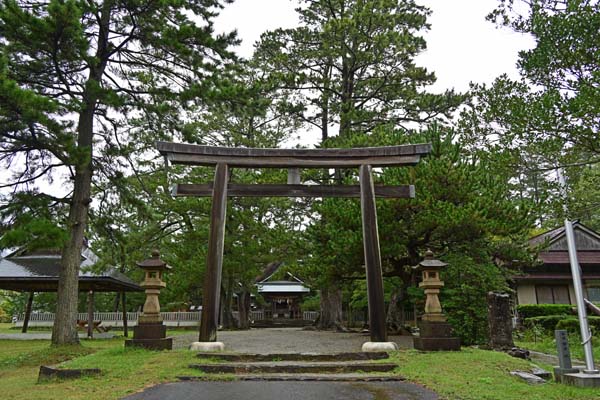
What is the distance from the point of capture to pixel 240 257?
61.9 ft

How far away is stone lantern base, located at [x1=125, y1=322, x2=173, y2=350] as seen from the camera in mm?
8438

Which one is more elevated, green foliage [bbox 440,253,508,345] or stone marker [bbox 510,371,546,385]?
green foliage [bbox 440,253,508,345]

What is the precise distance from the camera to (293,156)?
9617 mm

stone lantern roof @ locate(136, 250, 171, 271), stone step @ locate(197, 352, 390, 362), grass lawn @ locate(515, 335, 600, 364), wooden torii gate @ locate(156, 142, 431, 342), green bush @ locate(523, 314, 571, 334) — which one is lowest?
grass lawn @ locate(515, 335, 600, 364)

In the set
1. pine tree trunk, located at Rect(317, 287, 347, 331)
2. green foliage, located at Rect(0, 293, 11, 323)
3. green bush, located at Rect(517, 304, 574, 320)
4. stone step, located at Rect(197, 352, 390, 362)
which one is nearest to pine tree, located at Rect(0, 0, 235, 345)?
stone step, located at Rect(197, 352, 390, 362)

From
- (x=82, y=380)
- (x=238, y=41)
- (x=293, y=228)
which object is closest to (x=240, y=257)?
(x=293, y=228)

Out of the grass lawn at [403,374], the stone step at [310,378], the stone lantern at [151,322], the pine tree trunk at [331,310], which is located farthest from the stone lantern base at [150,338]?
the pine tree trunk at [331,310]

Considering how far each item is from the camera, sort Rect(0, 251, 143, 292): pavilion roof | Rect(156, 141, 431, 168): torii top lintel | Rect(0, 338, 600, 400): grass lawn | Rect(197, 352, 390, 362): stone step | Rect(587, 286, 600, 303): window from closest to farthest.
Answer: Rect(0, 338, 600, 400): grass lawn < Rect(197, 352, 390, 362): stone step < Rect(156, 141, 431, 168): torii top lintel < Rect(0, 251, 143, 292): pavilion roof < Rect(587, 286, 600, 303): window

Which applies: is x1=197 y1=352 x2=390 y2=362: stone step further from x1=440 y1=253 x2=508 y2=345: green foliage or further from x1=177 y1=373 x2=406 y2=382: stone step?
x1=440 y1=253 x2=508 y2=345: green foliage

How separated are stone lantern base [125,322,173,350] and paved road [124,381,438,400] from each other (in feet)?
9.50

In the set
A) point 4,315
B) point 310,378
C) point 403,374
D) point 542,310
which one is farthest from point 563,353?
point 4,315

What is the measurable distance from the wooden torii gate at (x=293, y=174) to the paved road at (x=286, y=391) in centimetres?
292

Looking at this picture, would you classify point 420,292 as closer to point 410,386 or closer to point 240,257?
point 410,386

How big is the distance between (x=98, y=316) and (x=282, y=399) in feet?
74.4
